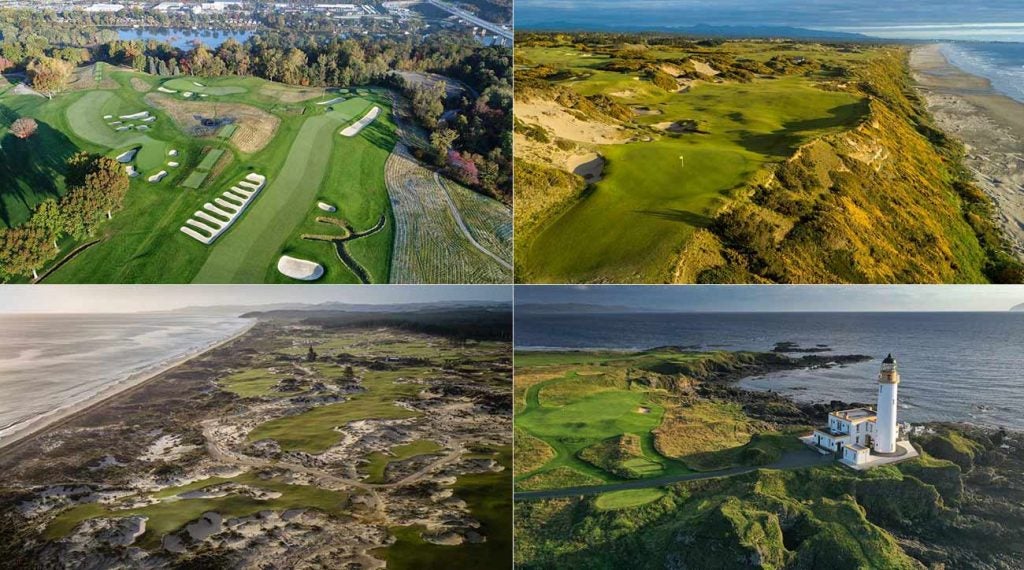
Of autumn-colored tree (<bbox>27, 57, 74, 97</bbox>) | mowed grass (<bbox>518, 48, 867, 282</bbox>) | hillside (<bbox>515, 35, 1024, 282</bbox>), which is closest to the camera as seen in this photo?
mowed grass (<bbox>518, 48, 867, 282</bbox>)

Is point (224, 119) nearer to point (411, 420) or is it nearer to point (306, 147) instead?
point (306, 147)

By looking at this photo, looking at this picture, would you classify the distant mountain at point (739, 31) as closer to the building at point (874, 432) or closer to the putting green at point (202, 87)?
the putting green at point (202, 87)

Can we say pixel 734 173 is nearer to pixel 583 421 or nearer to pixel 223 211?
pixel 583 421

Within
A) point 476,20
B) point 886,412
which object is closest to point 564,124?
point 476,20

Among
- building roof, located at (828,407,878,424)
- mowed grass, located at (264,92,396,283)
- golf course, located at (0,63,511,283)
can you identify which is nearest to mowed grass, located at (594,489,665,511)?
building roof, located at (828,407,878,424)

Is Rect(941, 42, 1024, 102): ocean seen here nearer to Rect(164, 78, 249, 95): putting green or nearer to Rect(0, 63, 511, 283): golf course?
Rect(0, 63, 511, 283): golf course

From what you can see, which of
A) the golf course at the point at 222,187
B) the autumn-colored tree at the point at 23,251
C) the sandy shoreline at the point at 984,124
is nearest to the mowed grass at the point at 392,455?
the golf course at the point at 222,187
